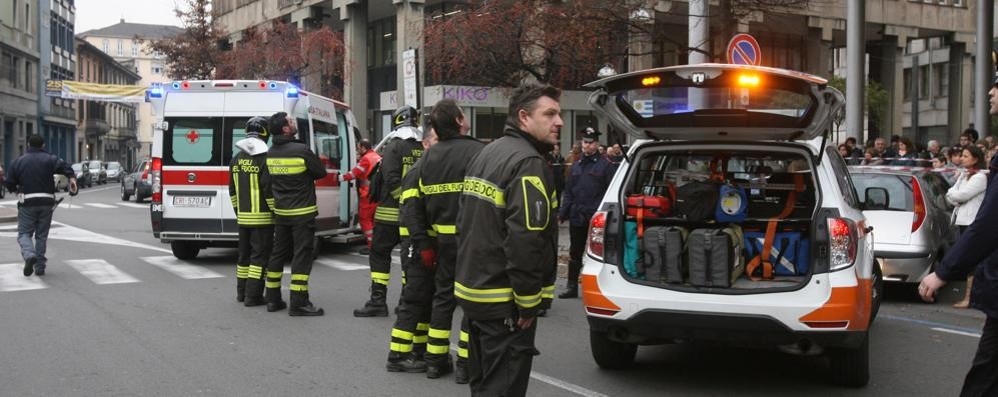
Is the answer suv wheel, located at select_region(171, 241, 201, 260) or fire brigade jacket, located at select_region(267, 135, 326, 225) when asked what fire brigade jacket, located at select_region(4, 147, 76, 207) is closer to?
suv wheel, located at select_region(171, 241, 201, 260)

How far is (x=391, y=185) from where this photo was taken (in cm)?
823

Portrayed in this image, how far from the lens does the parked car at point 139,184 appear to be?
31400mm

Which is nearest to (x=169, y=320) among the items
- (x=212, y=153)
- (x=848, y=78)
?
(x=212, y=153)

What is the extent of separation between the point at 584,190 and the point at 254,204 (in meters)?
3.18

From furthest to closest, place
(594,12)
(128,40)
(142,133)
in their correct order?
(128,40), (142,133), (594,12)

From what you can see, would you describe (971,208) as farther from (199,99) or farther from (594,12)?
(199,99)

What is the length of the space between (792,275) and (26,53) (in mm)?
61411

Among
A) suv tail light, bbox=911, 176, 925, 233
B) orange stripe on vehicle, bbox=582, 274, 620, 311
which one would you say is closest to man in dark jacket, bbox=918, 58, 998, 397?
orange stripe on vehicle, bbox=582, 274, 620, 311

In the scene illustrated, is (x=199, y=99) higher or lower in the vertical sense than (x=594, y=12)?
lower

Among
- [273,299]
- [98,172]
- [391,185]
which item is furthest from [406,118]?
[98,172]

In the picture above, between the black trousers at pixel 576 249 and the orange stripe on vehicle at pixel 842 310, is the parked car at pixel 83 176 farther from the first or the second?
the orange stripe on vehicle at pixel 842 310

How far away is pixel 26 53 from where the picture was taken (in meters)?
59.1

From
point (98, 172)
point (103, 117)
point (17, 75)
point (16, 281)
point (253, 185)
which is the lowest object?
point (16, 281)

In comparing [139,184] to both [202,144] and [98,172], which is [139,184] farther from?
[98,172]
